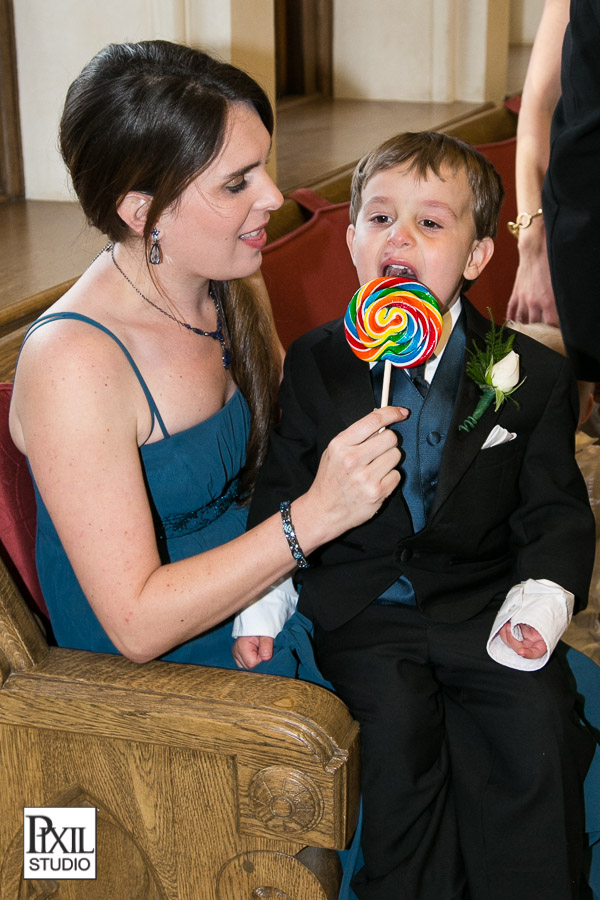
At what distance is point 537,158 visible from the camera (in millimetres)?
2701

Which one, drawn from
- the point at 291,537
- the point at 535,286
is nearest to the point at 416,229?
the point at 291,537

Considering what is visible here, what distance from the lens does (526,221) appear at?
260cm

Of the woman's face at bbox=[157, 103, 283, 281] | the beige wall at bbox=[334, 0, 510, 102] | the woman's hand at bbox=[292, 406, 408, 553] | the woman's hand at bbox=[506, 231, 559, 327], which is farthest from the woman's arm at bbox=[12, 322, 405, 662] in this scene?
the beige wall at bbox=[334, 0, 510, 102]

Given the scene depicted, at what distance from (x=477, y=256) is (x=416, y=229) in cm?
15

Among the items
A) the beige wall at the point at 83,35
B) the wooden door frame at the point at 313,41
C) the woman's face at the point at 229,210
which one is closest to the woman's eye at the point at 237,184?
the woman's face at the point at 229,210

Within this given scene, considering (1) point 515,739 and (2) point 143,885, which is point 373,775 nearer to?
(1) point 515,739

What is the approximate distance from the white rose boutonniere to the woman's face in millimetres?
378

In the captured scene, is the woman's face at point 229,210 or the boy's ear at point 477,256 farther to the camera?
the boy's ear at point 477,256

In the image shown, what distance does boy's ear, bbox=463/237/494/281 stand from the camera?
5.68ft

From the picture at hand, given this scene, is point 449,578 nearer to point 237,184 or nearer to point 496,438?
point 496,438

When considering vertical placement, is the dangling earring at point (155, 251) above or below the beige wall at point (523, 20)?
below

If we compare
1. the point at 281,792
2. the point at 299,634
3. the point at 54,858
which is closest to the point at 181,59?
the point at 299,634

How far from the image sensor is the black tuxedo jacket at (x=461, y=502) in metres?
1.60

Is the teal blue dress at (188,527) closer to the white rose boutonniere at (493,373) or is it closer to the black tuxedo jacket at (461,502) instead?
the black tuxedo jacket at (461,502)
